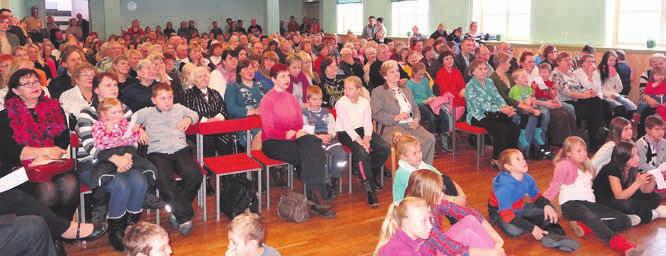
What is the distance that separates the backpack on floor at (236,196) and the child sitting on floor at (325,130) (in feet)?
2.08

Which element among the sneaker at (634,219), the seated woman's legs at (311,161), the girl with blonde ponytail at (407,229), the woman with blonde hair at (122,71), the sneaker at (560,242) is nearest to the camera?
the girl with blonde ponytail at (407,229)

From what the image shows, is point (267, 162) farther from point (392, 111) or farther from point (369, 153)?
point (392, 111)

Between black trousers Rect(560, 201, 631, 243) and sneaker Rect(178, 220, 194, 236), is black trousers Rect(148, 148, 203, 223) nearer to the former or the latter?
sneaker Rect(178, 220, 194, 236)

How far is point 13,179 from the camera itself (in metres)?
3.58

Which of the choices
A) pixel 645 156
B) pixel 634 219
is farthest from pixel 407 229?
pixel 645 156

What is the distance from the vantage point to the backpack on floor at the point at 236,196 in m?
4.72

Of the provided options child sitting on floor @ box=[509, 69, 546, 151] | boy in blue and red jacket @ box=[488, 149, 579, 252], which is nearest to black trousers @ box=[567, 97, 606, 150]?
child sitting on floor @ box=[509, 69, 546, 151]

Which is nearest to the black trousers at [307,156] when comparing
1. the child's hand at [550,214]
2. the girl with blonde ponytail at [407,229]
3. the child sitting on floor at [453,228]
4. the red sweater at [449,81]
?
the child sitting on floor at [453,228]

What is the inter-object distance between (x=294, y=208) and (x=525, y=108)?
9.98 feet

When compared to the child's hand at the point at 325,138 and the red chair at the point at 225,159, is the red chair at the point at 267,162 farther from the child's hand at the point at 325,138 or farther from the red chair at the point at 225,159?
the child's hand at the point at 325,138

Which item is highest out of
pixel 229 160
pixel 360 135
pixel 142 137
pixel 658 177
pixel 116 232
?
pixel 142 137

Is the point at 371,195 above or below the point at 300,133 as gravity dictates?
below

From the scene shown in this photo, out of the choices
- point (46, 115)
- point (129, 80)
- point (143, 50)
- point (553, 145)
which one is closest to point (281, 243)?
point (46, 115)

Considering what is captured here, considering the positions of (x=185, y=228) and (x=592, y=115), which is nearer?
(x=185, y=228)
